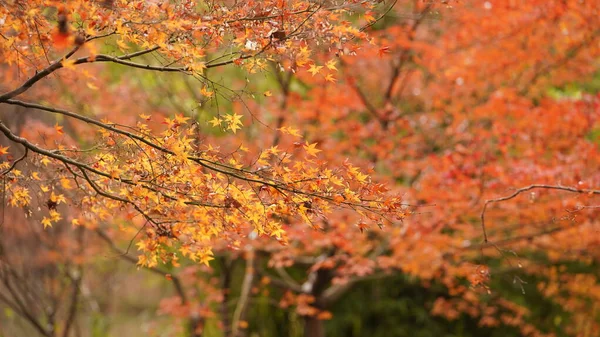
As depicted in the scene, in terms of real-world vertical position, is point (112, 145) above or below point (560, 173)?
below

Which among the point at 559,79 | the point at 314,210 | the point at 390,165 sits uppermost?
the point at 559,79

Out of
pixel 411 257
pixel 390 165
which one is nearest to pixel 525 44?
pixel 390 165

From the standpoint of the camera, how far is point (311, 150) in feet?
10.3

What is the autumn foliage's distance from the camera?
3.09 metres

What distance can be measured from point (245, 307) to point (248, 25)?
5.51m

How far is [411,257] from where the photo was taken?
276 inches

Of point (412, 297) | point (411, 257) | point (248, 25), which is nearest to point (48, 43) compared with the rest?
point (248, 25)

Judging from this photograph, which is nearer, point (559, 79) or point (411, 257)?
point (411, 257)

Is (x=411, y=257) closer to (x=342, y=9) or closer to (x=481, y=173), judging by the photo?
(x=481, y=173)

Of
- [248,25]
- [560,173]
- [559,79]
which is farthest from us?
[559,79]

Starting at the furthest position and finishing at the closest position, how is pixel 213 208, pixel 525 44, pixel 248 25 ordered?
pixel 525 44 → pixel 213 208 → pixel 248 25

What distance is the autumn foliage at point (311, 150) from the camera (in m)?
3.09

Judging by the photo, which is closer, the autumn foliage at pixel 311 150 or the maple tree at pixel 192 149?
the maple tree at pixel 192 149

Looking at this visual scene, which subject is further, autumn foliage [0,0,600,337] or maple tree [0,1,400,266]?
autumn foliage [0,0,600,337]
